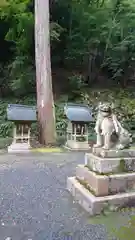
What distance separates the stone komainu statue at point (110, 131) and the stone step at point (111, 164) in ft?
0.55

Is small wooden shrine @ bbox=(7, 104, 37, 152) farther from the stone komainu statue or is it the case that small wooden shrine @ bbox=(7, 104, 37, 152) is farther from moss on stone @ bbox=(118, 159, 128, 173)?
moss on stone @ bbox=(118, 159, 128, 173)

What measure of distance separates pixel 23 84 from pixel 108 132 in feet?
25.1

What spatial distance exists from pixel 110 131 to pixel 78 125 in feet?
13.1

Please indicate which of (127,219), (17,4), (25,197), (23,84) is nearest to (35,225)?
(25,197)

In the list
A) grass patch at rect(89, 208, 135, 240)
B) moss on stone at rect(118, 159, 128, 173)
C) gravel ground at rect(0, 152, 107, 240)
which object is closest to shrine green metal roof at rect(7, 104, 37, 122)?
gravel ground at rect(0, 152, 107, 240)

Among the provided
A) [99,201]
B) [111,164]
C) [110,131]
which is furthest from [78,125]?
[99,201]

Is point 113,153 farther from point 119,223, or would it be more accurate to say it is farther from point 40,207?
point 40,207

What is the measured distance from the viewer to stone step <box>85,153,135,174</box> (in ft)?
8.98

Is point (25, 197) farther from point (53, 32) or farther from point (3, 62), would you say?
point (3, 62)

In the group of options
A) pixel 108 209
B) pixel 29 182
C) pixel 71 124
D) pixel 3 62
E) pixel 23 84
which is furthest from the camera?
pixel 3 62

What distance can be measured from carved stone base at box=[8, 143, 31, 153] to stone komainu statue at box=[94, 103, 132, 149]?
3705mm

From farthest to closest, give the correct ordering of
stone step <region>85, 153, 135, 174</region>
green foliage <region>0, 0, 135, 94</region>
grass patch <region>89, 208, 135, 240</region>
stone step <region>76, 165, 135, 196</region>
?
green foliage <region>0, 0, 135, 94</region> < stone step <region>85, 153, 135, 174</region> < stone step <region>76, 165, 135, 196</region> < grass patch <region>89, 208, 135, 240</region>

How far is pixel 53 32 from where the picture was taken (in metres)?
9.47

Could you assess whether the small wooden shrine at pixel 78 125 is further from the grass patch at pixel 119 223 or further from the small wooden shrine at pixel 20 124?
the grass patch at pixel 119 223
